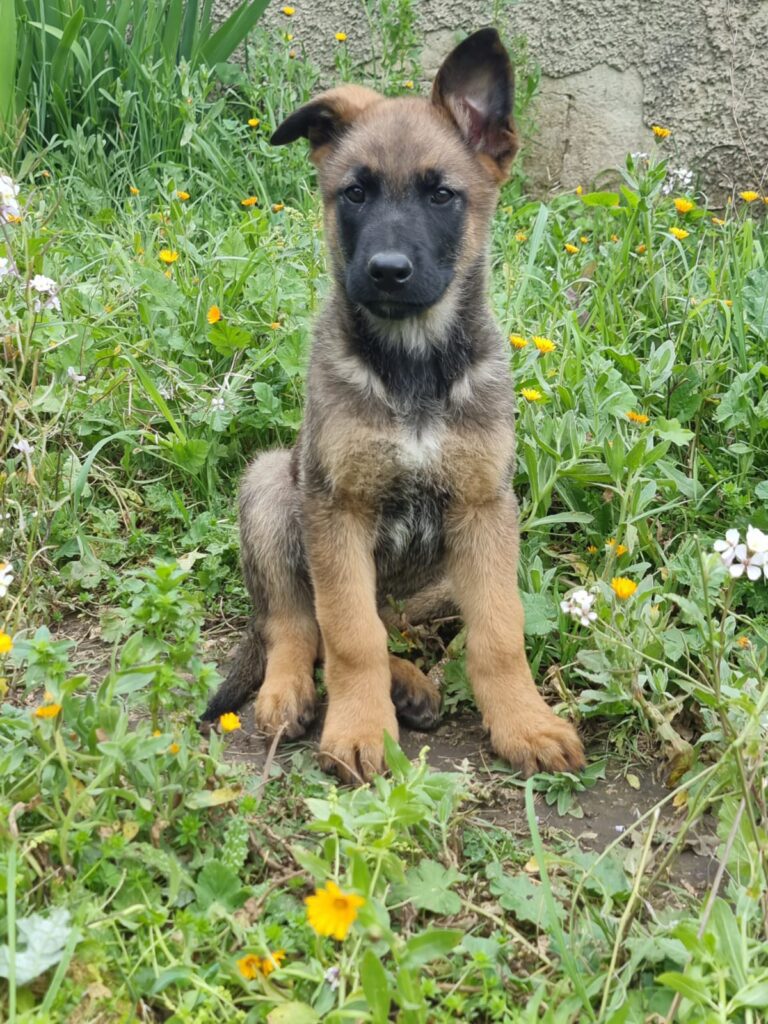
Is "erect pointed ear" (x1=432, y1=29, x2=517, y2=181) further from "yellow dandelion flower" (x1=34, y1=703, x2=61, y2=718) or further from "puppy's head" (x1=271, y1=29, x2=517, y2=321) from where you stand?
"yellow dandelion flower" (x1=34, y1=703, x2=61, y2=718)

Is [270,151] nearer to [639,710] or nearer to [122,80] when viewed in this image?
[122,80]

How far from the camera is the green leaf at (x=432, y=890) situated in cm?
198

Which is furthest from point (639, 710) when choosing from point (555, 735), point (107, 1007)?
point (107, 1007)

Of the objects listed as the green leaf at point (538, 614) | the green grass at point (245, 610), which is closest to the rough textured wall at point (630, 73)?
the green grass at point (245, 610)

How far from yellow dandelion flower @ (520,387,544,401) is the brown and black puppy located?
0.27m

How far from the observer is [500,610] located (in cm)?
277

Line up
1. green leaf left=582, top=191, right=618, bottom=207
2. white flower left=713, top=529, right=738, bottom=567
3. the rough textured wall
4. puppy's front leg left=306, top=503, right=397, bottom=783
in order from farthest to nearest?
the rough textured wall, green leaf left=582, top=191, right=618, bottom=207, puppy's front leg left=306, top=503, right=397, bottom=783, white flower left=713, top=529, right=738, bottom=567

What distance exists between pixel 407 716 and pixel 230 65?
479 cm

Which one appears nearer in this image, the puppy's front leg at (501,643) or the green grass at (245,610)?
the green grass at (245,610)

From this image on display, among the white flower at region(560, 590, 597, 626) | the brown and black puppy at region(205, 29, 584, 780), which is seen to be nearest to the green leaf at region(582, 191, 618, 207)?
the brown and black puppy at region(205, 29, 584, 780)

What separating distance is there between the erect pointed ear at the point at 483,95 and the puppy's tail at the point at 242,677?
5.06 ft

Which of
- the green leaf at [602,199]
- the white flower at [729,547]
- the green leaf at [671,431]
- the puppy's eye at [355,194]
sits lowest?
the green leaf at [671,431]

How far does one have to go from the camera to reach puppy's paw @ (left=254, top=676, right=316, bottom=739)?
9.15 feet

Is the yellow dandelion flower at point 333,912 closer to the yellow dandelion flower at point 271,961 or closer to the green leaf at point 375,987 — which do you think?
the green leaf at point 375,987
